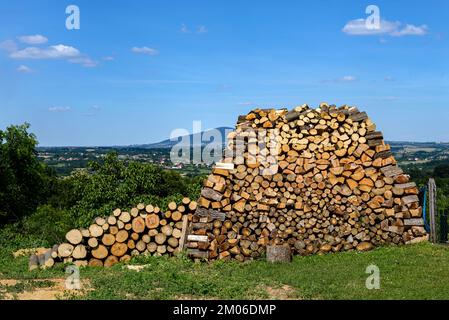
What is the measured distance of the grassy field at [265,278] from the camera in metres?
9.98

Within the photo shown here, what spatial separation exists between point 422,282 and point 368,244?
3.41 metres

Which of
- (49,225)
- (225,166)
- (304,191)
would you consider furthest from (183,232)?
(49,225)

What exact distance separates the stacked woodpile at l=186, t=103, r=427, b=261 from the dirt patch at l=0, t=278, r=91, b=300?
11.0ft

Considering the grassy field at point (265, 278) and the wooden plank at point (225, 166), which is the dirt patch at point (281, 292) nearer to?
the grassy field at point (265, 278)

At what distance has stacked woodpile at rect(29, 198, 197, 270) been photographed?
13.4 meters

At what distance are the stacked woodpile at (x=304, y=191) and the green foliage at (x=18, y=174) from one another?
17.2m

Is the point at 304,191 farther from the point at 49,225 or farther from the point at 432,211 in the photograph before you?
the point at 49,225

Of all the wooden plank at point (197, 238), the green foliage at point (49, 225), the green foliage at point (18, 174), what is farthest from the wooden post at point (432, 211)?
the green foliage at point (18, 174)

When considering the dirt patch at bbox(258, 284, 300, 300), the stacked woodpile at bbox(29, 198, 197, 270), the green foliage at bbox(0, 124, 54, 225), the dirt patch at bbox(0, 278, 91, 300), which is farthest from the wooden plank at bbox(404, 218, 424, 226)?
the green foliage at bbox(0, 124, 54, 225)

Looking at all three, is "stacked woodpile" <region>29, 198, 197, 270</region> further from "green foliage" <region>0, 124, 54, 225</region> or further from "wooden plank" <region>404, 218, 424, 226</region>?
"green foliage" <region>0, 124, 54, 225</region>

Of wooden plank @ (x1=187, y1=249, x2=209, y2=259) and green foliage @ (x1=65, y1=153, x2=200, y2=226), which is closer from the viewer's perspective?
wooden plank @ (x1=187, y1=249, x2=209, y2=259)
